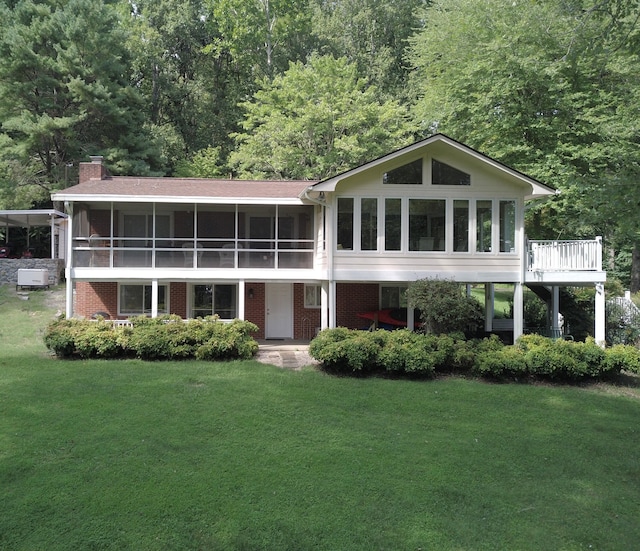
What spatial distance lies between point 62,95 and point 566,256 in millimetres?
25319

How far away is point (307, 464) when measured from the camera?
6.96 m

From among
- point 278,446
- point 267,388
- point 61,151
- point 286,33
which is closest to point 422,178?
point 267,388

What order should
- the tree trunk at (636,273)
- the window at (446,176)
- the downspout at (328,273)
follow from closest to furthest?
the downspout at (328,273), the window at (446,176), the tree trunk at (636,273)

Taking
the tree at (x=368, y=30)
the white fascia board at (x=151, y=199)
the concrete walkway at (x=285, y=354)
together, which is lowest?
the concrete walkway at (x=285, y=354)

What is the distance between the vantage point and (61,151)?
28.0m

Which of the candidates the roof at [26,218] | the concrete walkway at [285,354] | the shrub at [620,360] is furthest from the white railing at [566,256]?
the roof at [26,218]

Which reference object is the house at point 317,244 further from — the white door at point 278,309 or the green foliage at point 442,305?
the green foliage at point 442,305

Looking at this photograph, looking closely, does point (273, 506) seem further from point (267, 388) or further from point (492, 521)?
point (267, 388)

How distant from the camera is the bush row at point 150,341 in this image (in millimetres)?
12742

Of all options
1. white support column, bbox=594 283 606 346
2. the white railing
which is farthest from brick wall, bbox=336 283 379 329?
white support column, bbox=594 283 606 346

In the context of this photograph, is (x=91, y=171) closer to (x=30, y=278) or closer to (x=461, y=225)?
(x=30, y=278)

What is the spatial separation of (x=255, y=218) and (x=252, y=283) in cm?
211

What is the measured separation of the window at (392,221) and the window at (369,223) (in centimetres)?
28

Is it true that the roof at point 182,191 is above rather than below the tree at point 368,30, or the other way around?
below
